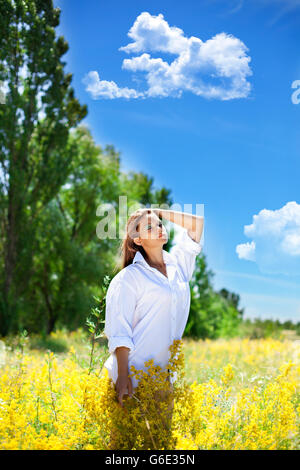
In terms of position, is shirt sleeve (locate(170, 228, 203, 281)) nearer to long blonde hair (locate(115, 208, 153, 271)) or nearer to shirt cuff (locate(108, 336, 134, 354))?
long blonde hair (locate(115, 208, 153, 271))

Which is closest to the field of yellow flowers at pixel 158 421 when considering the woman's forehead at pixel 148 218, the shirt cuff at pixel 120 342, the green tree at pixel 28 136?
the shirt cuff at pixel 120 342

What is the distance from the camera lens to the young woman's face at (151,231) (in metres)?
2.77

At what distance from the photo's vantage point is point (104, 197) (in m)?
18.5

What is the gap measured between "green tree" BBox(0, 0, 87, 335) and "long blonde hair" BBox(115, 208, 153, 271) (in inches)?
393

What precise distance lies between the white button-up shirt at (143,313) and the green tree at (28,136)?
408 inches

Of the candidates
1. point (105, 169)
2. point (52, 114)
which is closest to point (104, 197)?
point (105, 169)

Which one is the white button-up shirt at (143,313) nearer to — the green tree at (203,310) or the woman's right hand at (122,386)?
the woman's right hand at (122,386)

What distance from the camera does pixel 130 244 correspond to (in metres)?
2.97

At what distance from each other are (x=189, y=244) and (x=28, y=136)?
35.2ft

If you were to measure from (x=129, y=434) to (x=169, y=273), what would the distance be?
1016 mm

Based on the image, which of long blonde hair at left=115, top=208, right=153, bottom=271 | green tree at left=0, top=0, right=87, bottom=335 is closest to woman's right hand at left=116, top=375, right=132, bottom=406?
long blonde hair at left=115, top=208, right=153, bottom=271

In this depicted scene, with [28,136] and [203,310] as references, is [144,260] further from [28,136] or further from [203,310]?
[203,310]

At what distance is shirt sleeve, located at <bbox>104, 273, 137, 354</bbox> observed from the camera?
248cm

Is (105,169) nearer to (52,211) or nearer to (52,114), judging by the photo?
(52,211)
